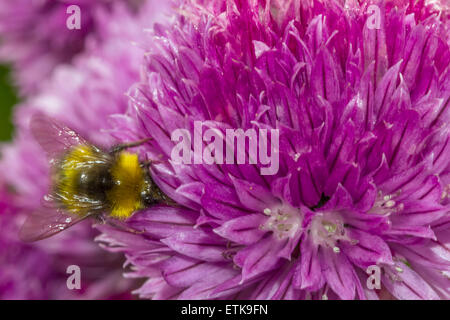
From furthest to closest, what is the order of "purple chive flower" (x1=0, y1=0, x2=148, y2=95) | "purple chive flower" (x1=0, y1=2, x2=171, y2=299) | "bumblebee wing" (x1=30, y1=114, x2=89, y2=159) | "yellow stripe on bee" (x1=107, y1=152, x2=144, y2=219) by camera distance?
1. "purple chive flower" (x1=0, y1=0, x2=148, y2=95)
2. "purple chive flower" (x1=0, y1=2, x2=171, y2=299)
3. "bumblebee wing" (x1=30, y1=114, x2=89, y2=159)
4. "yellow stripe on bee" (x1=107, y1=152, x2=144, y2=219)

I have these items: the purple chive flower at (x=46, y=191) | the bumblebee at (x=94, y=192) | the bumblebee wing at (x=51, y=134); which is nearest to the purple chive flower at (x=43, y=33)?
the purple chive flower at (x=46, y=191)

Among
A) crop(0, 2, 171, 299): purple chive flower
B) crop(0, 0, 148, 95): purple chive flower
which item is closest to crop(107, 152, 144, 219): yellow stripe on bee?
crop(0, 2, 171, 299): purple chive flower

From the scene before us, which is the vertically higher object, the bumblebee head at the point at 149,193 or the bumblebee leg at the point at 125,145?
the bumblebee leg at the point at 125,145

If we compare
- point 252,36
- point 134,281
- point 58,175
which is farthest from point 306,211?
point 134,281

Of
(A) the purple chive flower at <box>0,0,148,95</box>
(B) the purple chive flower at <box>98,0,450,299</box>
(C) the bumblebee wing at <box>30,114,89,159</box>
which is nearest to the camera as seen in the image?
(B) the purple chive flower at <box>98,0,450,299</box>

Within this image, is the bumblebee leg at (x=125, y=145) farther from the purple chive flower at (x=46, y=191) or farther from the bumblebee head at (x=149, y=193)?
the purple chive flower at (x=46, y=191)

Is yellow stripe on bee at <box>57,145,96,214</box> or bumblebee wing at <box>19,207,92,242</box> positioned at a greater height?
yellow stripe on bee at <box>57,145,96,214</box>

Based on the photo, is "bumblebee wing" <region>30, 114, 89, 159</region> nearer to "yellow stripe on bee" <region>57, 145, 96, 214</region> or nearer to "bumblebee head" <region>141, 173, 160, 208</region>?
"yellow stripe on bee" <region>57, 145, 96, 214</region>

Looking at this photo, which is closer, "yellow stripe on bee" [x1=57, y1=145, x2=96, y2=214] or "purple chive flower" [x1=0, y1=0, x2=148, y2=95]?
"yellow stripe on bee" [x1=57, y1=145, x2=96, y2=214]
